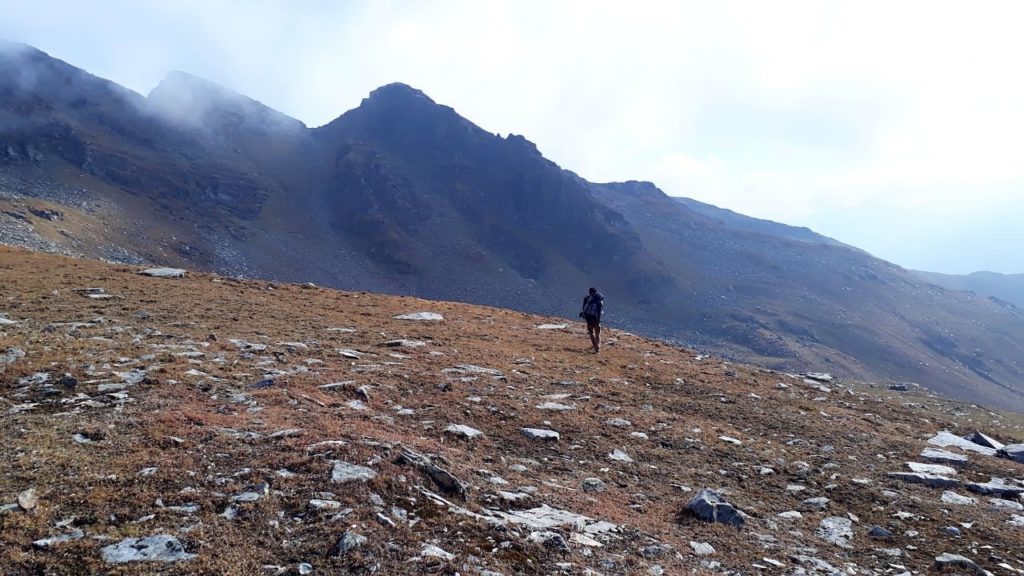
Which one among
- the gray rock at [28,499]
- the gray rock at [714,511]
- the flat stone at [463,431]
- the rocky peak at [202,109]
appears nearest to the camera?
the gray rock at [28,499]

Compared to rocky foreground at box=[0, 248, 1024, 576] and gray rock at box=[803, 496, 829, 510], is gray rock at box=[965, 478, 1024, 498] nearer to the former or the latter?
rocky foreground at box=[0, 248, 1024, 576]

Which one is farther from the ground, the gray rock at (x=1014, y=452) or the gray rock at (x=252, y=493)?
the gray rock at (x=1014, y=452)

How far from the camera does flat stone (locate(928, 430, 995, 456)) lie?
50.5 feet

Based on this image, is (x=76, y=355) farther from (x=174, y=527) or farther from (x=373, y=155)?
(x=373, y=155)

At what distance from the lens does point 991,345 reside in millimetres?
174125

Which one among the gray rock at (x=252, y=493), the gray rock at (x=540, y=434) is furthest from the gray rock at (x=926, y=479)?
the gray rock at (x=252, y=493)

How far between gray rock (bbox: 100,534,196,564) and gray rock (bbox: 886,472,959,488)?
13814mm

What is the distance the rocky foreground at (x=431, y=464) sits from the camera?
6590 mm

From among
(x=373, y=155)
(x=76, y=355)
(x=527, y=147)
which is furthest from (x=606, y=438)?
(x=527, y=147)

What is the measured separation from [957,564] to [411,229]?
150813 millimetres

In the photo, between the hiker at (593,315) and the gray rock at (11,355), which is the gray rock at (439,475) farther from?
the hiker at (593,315)

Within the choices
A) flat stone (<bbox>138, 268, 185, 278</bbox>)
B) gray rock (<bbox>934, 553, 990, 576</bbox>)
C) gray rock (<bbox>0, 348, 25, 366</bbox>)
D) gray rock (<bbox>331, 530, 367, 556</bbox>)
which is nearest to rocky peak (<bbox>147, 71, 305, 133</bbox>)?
flat stone (<bbox>138, 268, 185, 278</bbox>)

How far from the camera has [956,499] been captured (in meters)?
11.4

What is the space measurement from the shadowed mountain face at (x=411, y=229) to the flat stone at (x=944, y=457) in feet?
328
